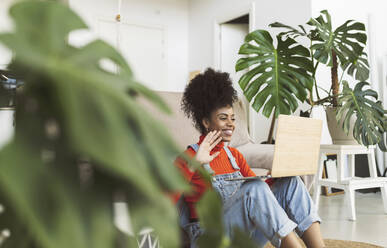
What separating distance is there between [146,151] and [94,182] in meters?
0.03

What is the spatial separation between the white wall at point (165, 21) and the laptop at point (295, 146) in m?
4.10

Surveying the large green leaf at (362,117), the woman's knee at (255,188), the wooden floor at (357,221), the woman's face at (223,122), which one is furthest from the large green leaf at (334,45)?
the woman's knee at (255,188)

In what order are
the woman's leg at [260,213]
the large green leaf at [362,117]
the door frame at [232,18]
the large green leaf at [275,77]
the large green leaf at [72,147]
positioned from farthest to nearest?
1. the door frame at [232,18]
2. the large green leaf at [362,117]
3. the large green leaf at [275,77]
4. the woman's leg at [260,213]
5. the large green leaf at [72,147]

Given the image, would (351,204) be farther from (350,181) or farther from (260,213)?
(260,213)

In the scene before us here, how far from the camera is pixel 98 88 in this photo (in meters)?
0.17

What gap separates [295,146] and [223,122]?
388 millimetres

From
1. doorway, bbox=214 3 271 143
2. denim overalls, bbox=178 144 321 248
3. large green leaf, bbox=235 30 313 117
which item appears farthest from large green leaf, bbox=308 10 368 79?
doorway, bbox=214 3 271 143

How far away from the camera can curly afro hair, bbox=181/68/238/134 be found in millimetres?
1587

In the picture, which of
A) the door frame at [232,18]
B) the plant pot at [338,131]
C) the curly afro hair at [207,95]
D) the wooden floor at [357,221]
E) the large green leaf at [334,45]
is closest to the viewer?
the curly afro hair at [207,95]

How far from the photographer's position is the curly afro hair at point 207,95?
159 cm

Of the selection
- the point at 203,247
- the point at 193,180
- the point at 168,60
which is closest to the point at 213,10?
the point at 168,60

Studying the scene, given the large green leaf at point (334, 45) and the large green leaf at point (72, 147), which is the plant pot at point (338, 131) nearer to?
the large green leaf at point (334, 45)

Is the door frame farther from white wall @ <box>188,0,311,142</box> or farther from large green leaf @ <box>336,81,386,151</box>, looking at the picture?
large green leaf @ <box>336,81,386,151</box>

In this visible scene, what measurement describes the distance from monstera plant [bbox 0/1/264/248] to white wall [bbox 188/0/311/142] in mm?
3864
